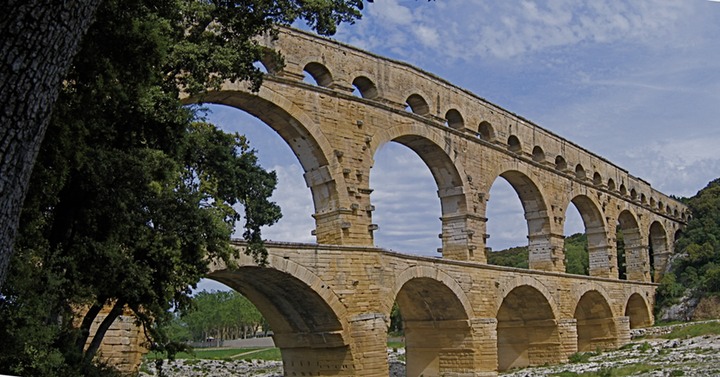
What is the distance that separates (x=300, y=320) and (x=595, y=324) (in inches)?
667

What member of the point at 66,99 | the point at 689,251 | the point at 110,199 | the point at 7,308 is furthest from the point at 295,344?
the point at 689,251

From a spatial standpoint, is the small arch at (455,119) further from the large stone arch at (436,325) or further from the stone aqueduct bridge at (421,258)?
the large stone arch at (436,325)

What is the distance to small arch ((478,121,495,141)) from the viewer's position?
2341 centimetres

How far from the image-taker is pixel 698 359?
1966 cm

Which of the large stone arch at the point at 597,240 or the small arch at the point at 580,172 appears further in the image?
the large stone arch at the point at 597,240

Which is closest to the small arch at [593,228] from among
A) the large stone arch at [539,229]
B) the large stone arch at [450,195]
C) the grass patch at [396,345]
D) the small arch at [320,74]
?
the large stone arch at [539,229]

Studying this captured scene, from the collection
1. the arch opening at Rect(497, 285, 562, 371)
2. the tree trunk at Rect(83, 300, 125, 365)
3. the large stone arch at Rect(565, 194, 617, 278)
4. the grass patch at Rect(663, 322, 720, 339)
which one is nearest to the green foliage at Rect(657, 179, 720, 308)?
the grass patch at Rect(663, 322, 720, 339)

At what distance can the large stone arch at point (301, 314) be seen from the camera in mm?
15281

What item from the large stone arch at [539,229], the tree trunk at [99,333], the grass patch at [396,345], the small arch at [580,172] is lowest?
the grass patch at [396,345]

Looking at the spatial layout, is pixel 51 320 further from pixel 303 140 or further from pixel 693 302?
pixel 693 302

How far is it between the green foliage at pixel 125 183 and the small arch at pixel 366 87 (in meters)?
7.26

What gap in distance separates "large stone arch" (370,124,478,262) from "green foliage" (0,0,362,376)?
943 centimetres

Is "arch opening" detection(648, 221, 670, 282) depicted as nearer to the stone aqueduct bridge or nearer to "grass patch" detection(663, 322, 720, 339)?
the stone aqueduct bridge

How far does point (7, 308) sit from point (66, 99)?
232 cm
